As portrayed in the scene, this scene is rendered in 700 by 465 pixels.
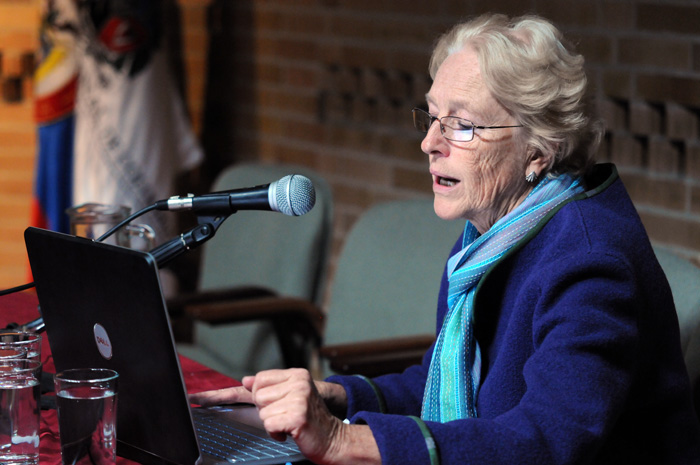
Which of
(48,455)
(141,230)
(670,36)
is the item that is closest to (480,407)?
(48,455)

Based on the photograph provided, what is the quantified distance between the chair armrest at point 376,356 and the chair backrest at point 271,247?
1.54 feet

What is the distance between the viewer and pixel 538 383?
1201mm

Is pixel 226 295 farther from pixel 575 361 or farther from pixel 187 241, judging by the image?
pixel 575 361

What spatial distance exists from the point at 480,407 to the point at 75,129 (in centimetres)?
263

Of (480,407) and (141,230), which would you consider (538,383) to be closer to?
(480,407)

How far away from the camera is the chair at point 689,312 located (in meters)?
1.53

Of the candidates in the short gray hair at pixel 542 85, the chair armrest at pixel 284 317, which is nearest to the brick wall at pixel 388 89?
the short gray hair at pixel 542 85

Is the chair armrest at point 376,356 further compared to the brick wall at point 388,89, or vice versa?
the brick wall at point 388,89

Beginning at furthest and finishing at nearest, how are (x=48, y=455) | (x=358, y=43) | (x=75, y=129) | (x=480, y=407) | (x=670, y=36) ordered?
(x=75, y=129) → (x=358, y=43) → (x=670, y=36) → (x=480, y=407) → (x=48, y=455)

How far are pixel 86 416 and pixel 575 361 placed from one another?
0.58 m

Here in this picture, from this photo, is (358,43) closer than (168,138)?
Yes

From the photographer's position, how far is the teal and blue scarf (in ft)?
4.58

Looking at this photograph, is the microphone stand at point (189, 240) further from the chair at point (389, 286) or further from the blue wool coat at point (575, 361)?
the chair at point (389, 286)

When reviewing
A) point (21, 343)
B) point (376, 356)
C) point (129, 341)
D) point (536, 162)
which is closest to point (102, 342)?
point (129, 341)
